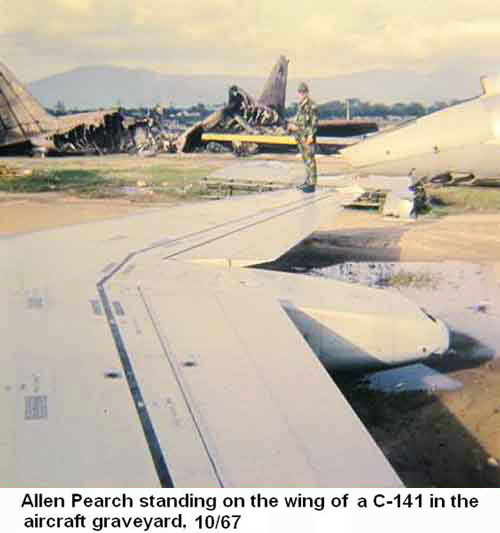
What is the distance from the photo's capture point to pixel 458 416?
6.68m

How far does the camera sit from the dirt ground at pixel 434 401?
5734 millimetres

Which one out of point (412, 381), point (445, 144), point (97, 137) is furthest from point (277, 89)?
point (412, 381)

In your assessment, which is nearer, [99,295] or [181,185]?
[99,295]

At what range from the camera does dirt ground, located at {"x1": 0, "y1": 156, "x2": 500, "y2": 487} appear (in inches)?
226

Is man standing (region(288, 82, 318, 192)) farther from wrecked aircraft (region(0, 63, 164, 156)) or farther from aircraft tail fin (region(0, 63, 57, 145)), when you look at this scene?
wrecked aircraft (region(0, 63, 164, 156))

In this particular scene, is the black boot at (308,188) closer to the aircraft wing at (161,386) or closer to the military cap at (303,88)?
the military cap at (303,88)

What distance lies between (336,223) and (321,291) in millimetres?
9815

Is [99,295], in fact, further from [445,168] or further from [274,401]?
[445,168]

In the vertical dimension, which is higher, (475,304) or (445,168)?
(445,168)

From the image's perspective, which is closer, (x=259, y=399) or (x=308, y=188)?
(x=259, y=399)

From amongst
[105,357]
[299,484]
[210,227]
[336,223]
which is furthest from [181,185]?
[299,484]

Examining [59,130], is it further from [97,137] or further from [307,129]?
[307,129]

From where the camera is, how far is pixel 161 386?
4375mm

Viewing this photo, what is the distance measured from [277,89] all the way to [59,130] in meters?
11.2
